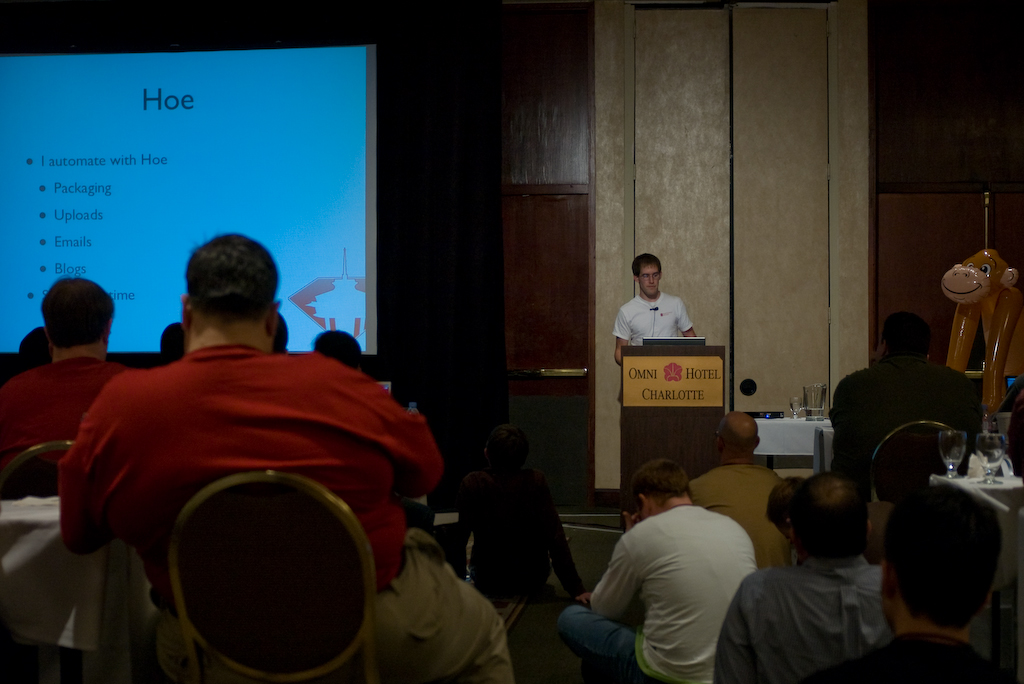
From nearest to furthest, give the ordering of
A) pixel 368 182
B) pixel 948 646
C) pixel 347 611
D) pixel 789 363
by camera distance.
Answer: pixel 948 646 → pixel 347 611 → pixel 368 182 → pixel 789 363

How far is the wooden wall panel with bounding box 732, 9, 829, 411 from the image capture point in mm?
6211

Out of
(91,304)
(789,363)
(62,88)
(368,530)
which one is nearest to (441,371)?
(789,363)

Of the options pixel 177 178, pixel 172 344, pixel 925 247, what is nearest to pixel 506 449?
pixel 172 344

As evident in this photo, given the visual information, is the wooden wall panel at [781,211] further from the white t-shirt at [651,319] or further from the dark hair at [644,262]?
the dark hair at [644,262]

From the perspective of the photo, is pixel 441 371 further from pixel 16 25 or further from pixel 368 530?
pixel 368 530

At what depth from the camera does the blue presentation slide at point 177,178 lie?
Answer: 535 centimetres

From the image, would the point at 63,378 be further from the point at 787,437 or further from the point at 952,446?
the point at 787,437

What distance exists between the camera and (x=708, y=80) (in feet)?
20.5

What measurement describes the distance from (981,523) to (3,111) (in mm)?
6005

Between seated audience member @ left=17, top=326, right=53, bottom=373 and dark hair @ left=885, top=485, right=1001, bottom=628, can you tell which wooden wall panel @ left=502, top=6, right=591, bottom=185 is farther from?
dark hair @ left=885, top=485, right=1001, bottom=628

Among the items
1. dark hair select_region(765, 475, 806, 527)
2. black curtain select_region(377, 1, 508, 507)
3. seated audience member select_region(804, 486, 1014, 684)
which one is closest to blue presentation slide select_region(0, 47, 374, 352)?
black curtain select_region(377, 1, 508, 507)

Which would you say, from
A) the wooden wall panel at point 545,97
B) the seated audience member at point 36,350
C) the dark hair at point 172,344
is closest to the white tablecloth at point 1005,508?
the dark hair at point 172,344

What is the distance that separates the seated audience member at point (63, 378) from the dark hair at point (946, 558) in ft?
6.32

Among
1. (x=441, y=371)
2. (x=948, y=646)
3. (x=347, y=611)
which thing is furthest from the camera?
(x=441, y=371)
